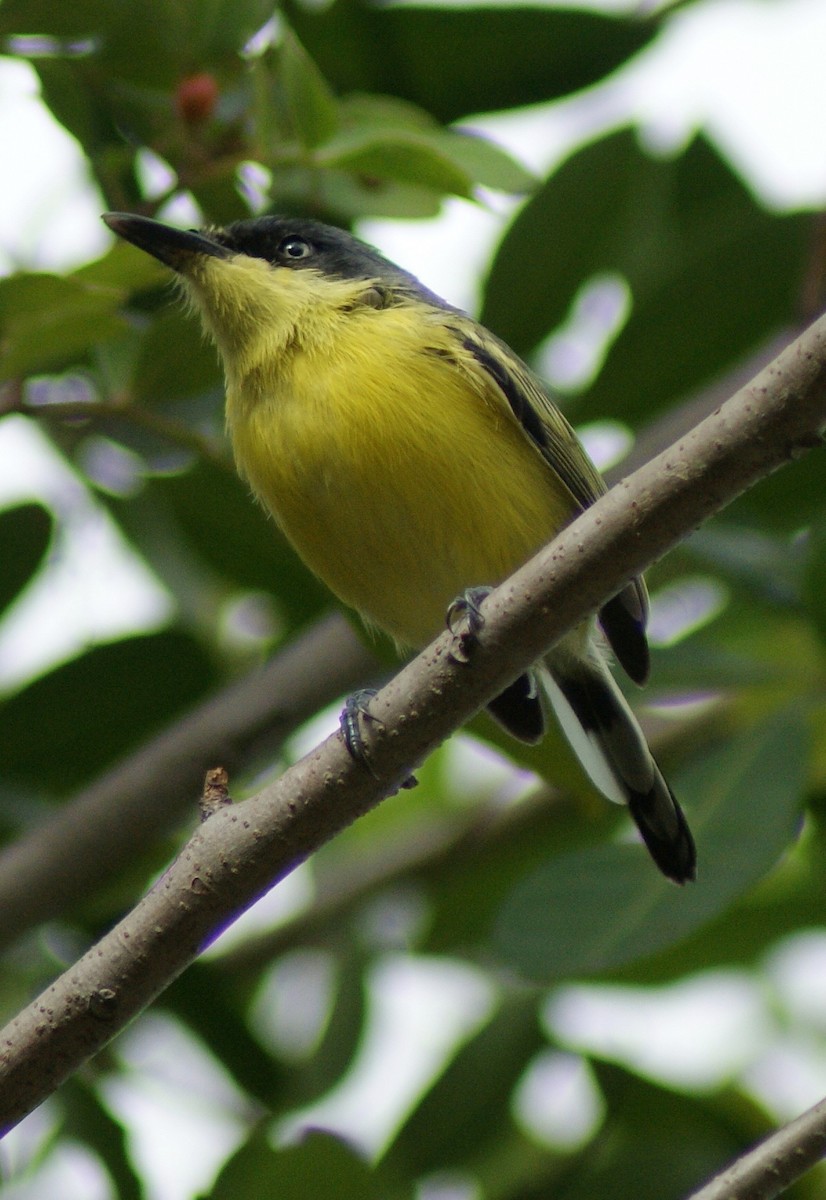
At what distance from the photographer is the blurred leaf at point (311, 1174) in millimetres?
2887

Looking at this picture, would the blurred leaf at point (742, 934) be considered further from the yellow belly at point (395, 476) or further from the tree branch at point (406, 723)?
the tree branch at point (406, 723)

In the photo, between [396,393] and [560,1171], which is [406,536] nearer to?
[396,393]

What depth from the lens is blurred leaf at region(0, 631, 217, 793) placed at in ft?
13.2

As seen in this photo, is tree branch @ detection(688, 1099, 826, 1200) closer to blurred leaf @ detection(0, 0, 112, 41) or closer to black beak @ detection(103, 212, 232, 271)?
black beak @ detection(103, 212, 232, 271)

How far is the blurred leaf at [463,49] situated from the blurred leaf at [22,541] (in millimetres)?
1418

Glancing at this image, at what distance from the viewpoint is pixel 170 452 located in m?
4.08

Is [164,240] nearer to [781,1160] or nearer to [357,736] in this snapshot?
[357,736]

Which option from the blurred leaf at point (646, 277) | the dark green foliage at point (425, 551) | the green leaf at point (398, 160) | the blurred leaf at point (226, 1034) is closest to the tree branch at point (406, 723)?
the dark green foliage at point (425, 551)

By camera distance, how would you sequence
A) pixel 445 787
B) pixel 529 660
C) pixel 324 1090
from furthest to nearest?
pixel 445 787, pixel 324 1090, pixel 529 660

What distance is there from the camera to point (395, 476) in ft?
11.4

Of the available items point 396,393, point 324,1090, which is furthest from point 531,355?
point 324,1090

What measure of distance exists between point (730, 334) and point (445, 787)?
2107mm

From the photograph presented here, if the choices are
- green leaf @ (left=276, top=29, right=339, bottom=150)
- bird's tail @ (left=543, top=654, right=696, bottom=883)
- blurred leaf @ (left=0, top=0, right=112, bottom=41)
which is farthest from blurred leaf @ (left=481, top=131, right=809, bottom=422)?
blurred leaf @ (left=0, top=0, right=112, bottom=41)

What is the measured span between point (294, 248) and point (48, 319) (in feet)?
4.04
